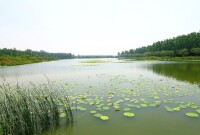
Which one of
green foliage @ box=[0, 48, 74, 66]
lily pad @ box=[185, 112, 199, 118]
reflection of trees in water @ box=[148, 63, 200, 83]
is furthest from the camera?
green foliage @ box=[0, 48, 74, 66]

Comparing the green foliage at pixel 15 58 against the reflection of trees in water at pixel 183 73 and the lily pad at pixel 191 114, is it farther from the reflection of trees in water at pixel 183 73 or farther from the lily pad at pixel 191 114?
the lily pad at pixel 191 114

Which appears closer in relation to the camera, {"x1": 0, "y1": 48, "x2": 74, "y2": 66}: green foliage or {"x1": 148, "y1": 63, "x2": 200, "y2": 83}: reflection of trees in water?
{"x1": 148, "y1": 63, "x2": 200, "y2": 83}: reflection of trees in water

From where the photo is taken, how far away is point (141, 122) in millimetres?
5871

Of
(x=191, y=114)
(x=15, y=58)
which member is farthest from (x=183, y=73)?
(x=15, y=58)

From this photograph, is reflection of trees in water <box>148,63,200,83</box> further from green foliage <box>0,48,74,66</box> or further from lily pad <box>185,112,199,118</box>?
green foliage <box>0,48,74,66</box>

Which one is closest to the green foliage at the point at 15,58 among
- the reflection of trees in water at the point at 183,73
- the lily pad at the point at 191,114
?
the reflection of trees in water at the point at 183,73

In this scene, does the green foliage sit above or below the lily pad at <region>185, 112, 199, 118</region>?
above

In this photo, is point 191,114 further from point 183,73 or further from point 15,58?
point 15,58

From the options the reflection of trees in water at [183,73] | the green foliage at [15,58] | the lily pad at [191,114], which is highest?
the green foliage at [15,58]

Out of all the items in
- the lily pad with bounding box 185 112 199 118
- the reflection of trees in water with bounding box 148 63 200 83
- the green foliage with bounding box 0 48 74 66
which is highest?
the green foliage with bounding box 0 48 74 66

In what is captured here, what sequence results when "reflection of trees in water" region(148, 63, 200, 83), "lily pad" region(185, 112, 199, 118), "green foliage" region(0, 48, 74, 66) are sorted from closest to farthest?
"lily pad" region(185, 112, 199, 118)
"reflection of trees in water" region(148, 63, 200, 83)
"green foliage" region(0, 48, 74, 66)

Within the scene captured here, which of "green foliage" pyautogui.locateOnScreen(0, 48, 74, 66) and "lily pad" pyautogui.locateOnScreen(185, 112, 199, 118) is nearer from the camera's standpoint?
"lily pad" pyautogui.locateOnScreen(185, 112, 199, 118)

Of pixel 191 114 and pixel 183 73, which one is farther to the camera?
pixel 183 73

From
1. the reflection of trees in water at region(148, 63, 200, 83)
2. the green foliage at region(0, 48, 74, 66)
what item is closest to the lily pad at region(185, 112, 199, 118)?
the reflection of trees in water at region(148, 63, 200, 83)
